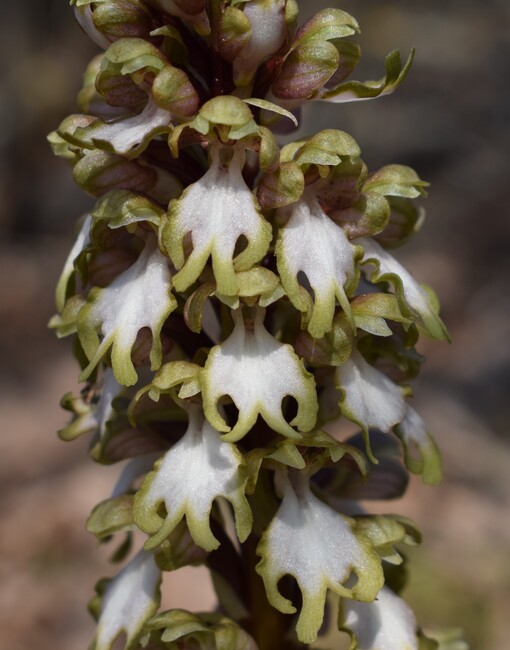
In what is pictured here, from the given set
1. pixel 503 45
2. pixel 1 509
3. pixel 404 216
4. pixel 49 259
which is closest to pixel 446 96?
pixel 503 45

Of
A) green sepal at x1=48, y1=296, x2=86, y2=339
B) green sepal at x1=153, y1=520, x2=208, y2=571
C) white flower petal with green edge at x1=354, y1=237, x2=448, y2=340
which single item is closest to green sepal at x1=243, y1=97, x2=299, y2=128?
white flower petal with green edge at x1=354, y1=237, x2=448, y2=340

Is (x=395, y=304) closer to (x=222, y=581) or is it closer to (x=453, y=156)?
(x=222, y=581)

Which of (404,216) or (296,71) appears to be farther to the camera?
(404,216)

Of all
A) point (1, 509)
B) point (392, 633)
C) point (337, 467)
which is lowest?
point (1, 509)

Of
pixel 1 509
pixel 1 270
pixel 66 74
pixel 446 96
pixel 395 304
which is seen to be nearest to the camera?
pixel 395 304

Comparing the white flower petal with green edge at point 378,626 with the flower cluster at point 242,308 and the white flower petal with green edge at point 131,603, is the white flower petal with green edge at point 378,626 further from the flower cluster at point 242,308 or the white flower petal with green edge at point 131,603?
the white flower petal with green edge at point 131,603
